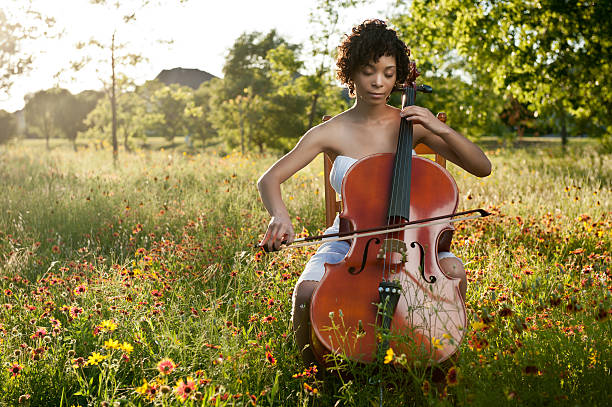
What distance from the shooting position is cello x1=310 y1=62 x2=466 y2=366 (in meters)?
1.80

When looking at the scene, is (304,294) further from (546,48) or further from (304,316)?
(546,48)

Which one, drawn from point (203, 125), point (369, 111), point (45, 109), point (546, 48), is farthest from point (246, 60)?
point (369, 111)

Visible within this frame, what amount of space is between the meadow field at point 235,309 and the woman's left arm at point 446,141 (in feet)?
0.97

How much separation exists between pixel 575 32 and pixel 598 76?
0.90 metres

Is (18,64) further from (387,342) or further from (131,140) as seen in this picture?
(131,140)

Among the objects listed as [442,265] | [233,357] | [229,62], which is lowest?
[233,357]

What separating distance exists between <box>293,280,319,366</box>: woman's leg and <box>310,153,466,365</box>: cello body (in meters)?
0.18

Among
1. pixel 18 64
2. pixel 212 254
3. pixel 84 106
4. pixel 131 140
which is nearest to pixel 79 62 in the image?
pixel 18 64

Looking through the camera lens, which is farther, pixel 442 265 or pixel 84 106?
pixel 84 106

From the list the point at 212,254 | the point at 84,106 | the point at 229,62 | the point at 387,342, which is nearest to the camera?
the point at 387,342

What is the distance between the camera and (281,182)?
2.33 meters

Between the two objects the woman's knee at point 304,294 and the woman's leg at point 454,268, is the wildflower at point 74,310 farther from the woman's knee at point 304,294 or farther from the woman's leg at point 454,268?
the woman's leg at point 454,268

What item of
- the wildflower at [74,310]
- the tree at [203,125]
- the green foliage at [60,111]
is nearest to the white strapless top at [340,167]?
the wildflower at [74,310]

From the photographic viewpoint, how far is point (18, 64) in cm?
1387
